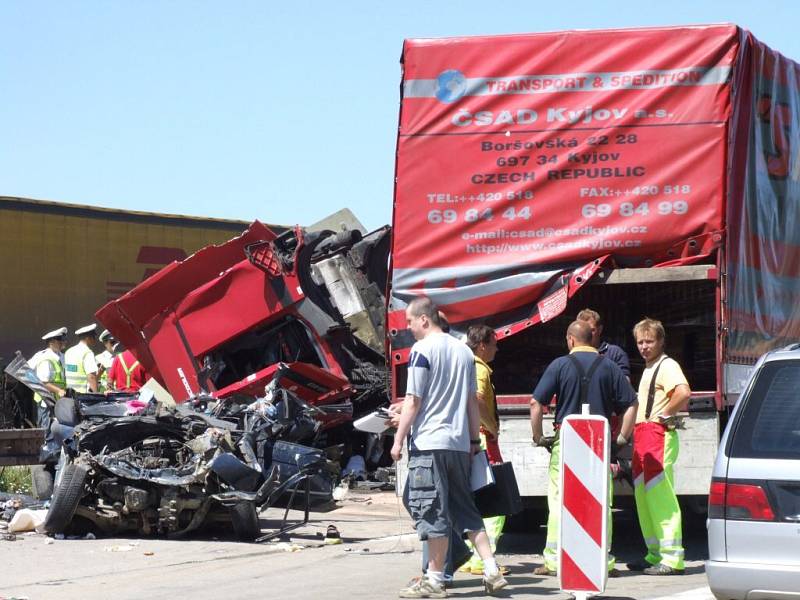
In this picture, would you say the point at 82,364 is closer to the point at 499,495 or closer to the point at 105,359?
the point at 105,359

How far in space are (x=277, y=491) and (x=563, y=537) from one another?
3.33m

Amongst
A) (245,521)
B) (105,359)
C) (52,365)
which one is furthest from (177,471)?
(105,359)

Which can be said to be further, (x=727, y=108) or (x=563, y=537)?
(x=727, y=108)

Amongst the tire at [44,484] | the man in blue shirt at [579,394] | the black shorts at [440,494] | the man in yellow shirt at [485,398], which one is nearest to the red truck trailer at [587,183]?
the man in yellow shirt at [485,398]

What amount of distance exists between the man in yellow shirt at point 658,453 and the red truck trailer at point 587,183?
15.2 inches

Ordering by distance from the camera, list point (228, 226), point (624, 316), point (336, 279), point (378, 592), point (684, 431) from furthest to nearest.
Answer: point (228, 226) < point (336, 279) < point (624, 316) < point (684, 431) < point (378, 592)

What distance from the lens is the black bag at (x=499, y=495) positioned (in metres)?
7.85

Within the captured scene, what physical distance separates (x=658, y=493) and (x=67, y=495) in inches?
167

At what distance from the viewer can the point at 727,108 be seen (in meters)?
8.97

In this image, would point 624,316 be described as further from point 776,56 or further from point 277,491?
point 277,491

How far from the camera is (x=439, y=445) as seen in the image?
7.50 meters

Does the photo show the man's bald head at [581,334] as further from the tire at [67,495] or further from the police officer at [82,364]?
the police officer at [82,364]

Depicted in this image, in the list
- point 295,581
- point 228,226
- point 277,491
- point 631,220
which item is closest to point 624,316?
point 631,220

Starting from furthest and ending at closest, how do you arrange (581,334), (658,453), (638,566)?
(638,566), (658,453), (581,334)
